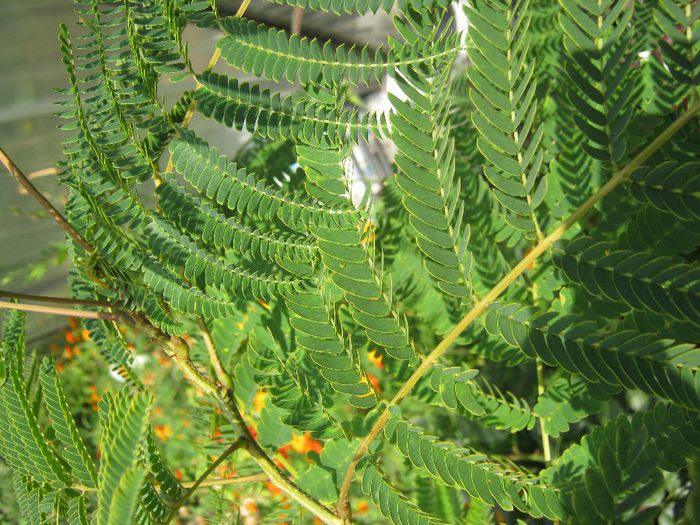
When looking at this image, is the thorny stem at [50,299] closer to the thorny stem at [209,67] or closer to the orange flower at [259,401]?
the thorny stem at [209,67]

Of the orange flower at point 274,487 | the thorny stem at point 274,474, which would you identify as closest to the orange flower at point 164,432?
the orange flower at point 274,487

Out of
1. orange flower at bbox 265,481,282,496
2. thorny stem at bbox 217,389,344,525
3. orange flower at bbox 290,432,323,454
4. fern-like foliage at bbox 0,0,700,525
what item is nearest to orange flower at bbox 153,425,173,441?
orange flower at bbox 290,432,323,454

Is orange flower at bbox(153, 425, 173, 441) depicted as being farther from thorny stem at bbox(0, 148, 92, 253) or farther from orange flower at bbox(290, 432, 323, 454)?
thorny stem at bbox(0, 148, 92, 253)

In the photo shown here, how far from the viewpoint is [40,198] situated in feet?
1.83

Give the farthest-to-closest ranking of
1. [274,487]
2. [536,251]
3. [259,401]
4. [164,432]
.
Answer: [164,432] → [259,401] → [274,487] → [536,251]

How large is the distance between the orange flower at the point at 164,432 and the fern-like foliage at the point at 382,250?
1.79 m

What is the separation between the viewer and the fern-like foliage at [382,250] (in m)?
0.44

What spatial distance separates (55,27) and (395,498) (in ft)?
6.82

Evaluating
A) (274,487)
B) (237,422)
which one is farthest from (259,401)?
(237,422)

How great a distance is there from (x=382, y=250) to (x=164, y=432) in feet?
6.99

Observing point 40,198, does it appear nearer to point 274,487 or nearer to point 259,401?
point 274,487

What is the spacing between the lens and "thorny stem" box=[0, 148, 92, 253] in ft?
1.80

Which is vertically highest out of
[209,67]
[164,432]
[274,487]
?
[209,67]

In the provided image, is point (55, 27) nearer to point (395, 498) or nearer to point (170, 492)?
point (170, 492)
